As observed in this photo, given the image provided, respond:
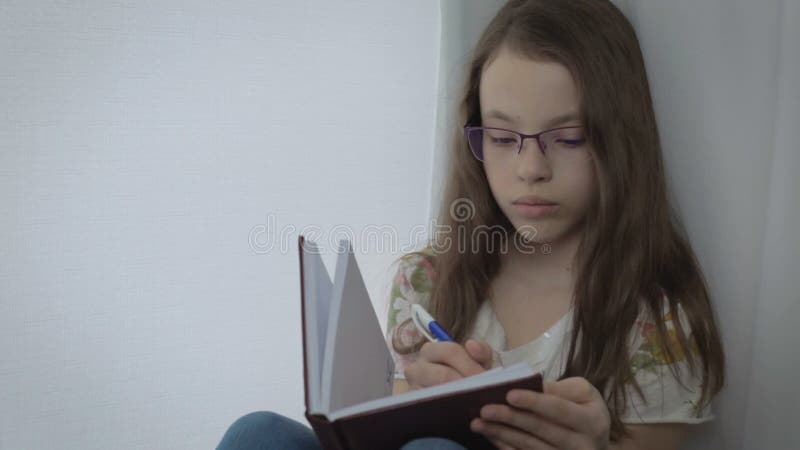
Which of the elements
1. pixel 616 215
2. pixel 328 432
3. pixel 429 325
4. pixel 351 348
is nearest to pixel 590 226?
pixel 616 215

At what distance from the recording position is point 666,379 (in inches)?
40.6

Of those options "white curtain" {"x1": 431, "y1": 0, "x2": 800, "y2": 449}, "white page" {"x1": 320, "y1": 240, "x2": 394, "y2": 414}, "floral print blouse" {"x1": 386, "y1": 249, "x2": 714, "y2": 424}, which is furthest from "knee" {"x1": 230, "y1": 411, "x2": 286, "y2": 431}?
"white curtain" {"x1": 431, "y1": 0, "x2": 800, "y2": 449}

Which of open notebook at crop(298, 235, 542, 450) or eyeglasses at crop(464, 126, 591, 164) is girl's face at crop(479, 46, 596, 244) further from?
open notebook at crop(298, 235, 542, 450)

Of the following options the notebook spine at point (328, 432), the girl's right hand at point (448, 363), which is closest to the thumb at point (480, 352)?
the girl's right hand at point (448, 363)

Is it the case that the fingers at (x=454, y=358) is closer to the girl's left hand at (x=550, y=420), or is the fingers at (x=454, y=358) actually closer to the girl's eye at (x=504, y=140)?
the girl's left hand at (x=550, y=420)

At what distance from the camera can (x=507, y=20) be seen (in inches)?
43.0

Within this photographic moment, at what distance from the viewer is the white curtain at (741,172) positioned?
102 cm

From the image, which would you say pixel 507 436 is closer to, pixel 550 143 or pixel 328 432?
pixel 328 432

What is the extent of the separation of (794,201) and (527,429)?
475mm

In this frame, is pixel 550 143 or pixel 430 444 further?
pixel 550 143

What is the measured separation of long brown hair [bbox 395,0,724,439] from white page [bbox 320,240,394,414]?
0.28 meters

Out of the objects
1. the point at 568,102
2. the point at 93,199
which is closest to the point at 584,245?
the point at 568,102

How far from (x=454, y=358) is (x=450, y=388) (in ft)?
0.49

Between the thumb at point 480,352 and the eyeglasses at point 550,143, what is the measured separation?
0.85ft
